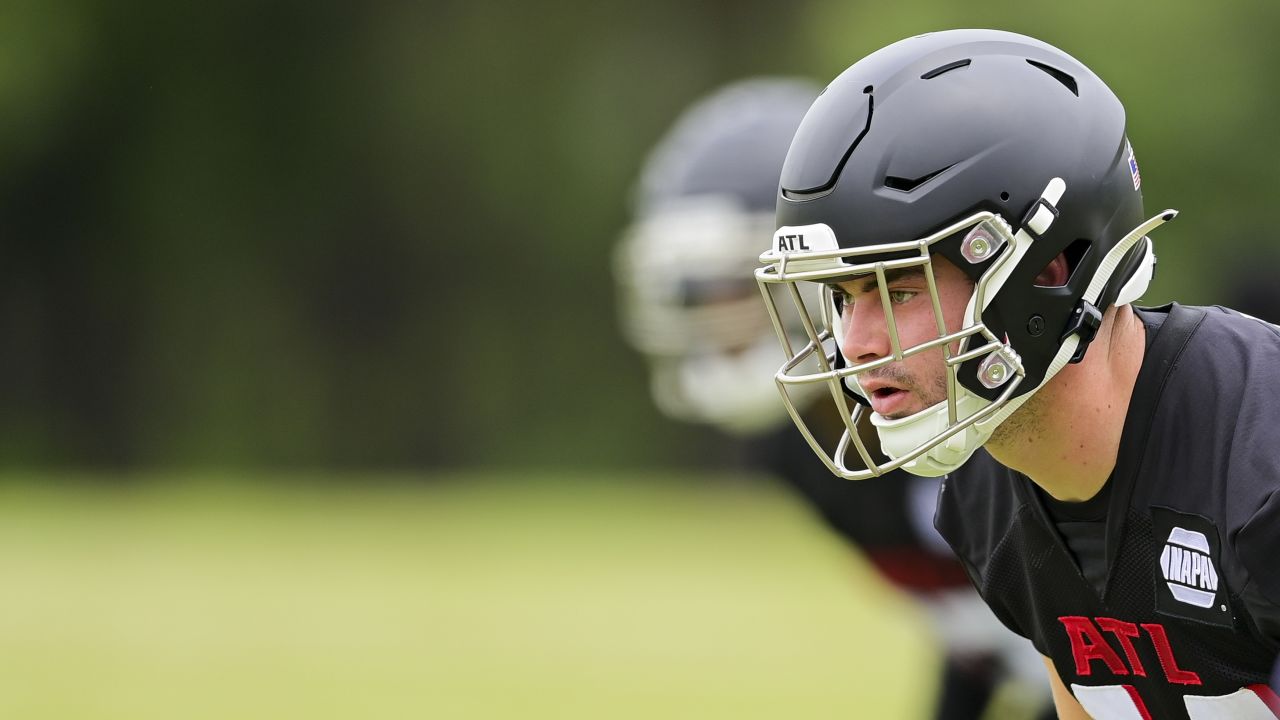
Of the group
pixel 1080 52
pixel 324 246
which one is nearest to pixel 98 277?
pixel 324 246

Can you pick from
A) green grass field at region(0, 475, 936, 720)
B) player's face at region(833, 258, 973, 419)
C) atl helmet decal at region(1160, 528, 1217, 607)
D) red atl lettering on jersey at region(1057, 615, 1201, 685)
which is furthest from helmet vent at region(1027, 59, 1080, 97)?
green grass field at region(0, 475, 936, 720)

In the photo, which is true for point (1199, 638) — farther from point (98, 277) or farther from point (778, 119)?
point (98, 277)

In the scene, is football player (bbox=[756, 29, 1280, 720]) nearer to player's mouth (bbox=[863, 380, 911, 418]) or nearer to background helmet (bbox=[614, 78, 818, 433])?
player's mouth (bbox=[863, 380, 911, 418])

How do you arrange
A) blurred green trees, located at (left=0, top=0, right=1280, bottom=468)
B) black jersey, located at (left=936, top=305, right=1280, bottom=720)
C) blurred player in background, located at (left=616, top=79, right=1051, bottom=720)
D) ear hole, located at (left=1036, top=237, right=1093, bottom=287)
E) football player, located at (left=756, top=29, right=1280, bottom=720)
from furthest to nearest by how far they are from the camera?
1. blurred green trees, located at (left=0, top=0, right=1280, bottom=468)
2. blurred player in background, located at (left=616, top=79, right=1051, bottom=720)
3. ear hole, located at (left=1036, top=237, right=1093, bottom=287)
4. football player, located at (left=756, top=29, right=1280, bottom=720)
5. black jersey, located at (left=936, top=305, right=1280, bottom=720)

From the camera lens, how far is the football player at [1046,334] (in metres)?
2.20

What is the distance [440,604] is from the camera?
360 inches

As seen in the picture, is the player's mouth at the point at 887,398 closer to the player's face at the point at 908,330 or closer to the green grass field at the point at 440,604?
the player's face at the point at 908,330

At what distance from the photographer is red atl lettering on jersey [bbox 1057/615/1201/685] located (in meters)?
2.27

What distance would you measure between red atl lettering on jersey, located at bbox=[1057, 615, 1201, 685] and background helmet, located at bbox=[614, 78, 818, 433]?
2223 mm

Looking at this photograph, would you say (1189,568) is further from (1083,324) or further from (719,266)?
(719,266)

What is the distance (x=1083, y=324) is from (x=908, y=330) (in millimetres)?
265

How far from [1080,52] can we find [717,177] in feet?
23.0

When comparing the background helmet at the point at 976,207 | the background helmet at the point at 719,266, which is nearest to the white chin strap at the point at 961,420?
the background helmet at the point at 976,207

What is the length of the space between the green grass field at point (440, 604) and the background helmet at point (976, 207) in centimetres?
241
